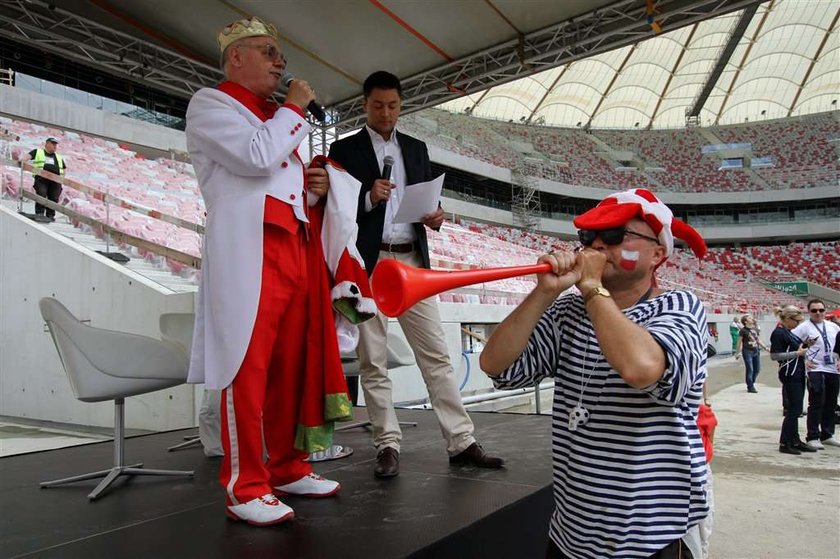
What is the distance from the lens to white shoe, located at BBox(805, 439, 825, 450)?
197 inches

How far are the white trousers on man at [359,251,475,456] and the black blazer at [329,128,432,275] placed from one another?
0.09 metres

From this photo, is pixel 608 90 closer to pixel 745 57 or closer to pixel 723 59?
pixel 723 59

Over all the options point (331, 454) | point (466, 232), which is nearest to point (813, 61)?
point (466, 232)

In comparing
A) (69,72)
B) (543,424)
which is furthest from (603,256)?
(69,72)

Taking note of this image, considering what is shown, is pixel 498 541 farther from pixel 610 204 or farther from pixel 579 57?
pixel 579 57

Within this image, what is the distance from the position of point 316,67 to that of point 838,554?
5084 millimetres

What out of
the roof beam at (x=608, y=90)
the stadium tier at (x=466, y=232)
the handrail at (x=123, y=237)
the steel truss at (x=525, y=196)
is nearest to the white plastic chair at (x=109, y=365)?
the handrail at (x=123, y=237)

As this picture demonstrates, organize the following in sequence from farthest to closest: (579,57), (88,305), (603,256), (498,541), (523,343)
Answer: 1. (579,57)
2. (88,305)
3. (498,541)
4. (523,343)
5. (603,256)

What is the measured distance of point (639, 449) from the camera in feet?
3.32

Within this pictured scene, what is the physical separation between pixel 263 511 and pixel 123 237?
187 inches

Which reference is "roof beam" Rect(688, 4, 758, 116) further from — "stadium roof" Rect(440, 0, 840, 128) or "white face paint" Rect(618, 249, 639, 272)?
"white face paint" Rect(618, 249, 639, 272)

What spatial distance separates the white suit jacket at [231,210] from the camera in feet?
5.27

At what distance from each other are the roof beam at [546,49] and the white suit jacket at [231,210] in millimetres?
3894

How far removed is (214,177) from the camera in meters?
1.73
